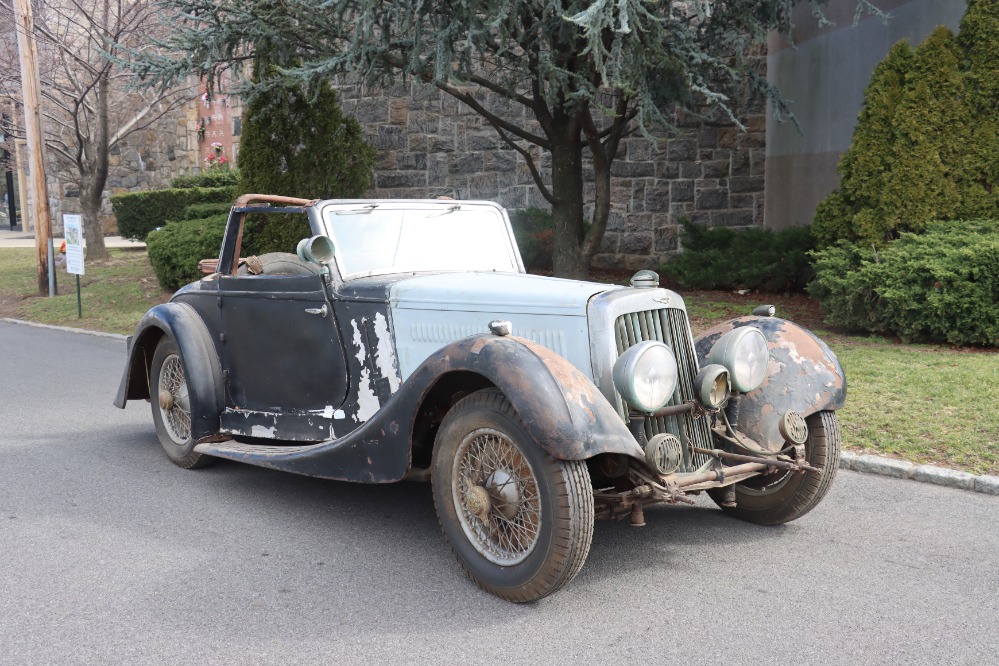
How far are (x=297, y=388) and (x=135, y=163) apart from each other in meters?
24.5

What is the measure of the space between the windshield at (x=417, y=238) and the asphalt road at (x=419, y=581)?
1311 millimetres

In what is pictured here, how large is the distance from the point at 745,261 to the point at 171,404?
26.9 ft

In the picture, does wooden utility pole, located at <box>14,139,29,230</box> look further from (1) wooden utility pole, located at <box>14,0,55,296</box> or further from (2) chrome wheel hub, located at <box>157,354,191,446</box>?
(2) chrome wheel hub, located at <box>157,354,191,446</box>

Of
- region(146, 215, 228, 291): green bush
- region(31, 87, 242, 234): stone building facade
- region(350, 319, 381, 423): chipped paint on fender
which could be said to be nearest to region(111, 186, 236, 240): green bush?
region(31, 87, 242, 234): stone building facade

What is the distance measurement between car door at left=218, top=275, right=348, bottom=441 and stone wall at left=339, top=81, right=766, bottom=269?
9.70 meters

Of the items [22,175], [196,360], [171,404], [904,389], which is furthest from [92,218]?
[904,389]

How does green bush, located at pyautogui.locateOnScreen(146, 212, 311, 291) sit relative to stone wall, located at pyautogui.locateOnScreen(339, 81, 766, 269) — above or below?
below

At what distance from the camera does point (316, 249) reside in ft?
16.0

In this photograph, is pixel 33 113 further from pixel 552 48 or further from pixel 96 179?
pixel 552 48

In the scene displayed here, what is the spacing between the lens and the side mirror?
4.87 m

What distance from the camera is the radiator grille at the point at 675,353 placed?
4210 mm

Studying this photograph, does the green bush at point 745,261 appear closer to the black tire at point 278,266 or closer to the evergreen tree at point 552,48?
the evergreen tree at point 552,48

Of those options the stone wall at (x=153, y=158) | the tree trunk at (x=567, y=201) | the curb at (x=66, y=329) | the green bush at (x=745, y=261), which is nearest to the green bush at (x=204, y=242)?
the curb at (x=66, y=329)

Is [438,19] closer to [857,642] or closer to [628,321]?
[628,321]
